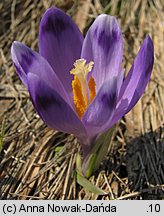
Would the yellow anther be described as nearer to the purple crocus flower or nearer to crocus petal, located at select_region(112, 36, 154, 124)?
the purple crocus flower

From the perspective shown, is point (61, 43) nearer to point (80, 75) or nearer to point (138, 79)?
point (80, 75)

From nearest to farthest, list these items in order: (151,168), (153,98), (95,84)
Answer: (95,84) < (151,168) < (153,98)

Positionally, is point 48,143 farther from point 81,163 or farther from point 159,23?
point 159,23

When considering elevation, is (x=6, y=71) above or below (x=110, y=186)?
above

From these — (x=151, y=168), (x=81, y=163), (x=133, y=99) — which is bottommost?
(x=151, y=168)

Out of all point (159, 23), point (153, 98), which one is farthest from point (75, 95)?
Result: point (159, 23)

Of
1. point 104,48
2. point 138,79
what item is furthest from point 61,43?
point 138,79
